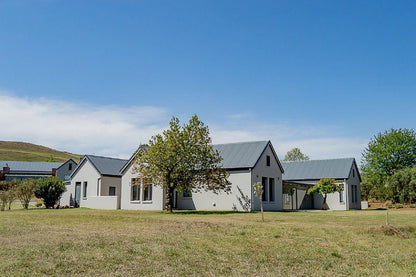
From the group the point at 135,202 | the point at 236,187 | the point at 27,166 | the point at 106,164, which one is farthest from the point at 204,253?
the point at 27,166

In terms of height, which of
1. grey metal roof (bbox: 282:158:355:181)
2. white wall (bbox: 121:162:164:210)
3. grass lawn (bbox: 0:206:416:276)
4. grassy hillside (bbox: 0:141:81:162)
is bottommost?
grass lawn (bbox: 0:206:416:276)

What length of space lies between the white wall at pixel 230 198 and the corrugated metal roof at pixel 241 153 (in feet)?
2.34

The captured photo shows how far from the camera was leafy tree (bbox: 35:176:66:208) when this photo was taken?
36.0 m

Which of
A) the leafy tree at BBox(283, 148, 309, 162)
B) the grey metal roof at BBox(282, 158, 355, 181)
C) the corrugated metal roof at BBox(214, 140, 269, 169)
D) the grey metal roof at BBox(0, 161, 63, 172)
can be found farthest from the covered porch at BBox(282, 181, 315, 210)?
the grey metal roof at BBox(0, 161, 63, 172)

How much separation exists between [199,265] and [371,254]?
16.3 feet

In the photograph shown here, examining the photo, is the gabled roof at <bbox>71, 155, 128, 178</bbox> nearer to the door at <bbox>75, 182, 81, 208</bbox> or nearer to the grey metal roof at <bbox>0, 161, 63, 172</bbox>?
the door at <bbox>75, 182, 81, 208</bbox>

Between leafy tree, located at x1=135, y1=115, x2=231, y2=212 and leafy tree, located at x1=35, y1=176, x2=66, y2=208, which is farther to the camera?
leafy tree, located at x1=35, y1=176, x2=66, y2=208

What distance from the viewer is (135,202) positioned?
3434 centimetres

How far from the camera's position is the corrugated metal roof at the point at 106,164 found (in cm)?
3844

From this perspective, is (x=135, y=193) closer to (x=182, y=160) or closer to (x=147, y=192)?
(x=147, y=192)

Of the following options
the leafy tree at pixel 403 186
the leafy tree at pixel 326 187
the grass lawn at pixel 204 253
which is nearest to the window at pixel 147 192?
the leafy tree at pixel 326 187

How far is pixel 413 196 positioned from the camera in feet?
148

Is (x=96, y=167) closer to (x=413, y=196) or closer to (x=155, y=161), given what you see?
(x=155, y=161)

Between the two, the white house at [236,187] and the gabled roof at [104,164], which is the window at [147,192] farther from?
the gabled roof at [104,164]
